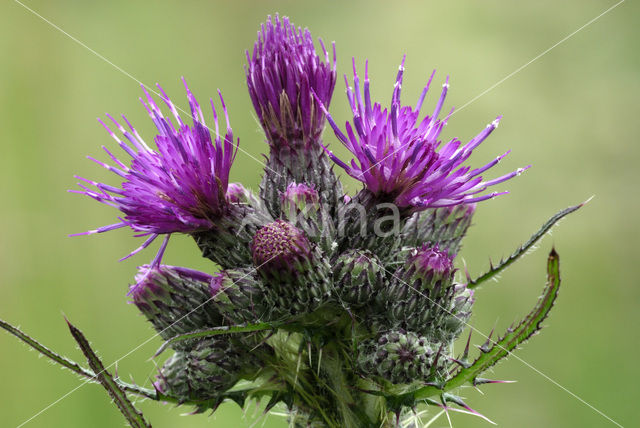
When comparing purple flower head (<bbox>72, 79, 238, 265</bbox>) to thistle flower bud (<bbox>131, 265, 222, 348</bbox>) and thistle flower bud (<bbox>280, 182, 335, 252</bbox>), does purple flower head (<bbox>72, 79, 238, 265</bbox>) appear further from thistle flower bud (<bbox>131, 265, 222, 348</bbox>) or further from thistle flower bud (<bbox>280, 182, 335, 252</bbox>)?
thistle flower bud (<bbox>280, 182, 335, 252</bbox>)

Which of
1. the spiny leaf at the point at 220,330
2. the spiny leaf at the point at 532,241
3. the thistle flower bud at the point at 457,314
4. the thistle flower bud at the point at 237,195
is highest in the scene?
the thistle flower bud at the point at 237,195

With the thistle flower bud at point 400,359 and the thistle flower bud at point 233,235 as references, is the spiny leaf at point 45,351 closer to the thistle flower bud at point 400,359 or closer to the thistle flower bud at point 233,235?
the thistle flower bud at point 233,235

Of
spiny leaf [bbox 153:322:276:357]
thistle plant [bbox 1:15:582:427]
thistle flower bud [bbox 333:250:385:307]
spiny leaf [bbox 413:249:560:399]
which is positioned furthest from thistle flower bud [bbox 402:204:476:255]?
spiny leaf [bbox 153:322:276:357]

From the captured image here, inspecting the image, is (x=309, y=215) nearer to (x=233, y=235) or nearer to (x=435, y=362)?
(x=233, y=235)

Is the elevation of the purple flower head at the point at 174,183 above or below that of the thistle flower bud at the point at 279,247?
above

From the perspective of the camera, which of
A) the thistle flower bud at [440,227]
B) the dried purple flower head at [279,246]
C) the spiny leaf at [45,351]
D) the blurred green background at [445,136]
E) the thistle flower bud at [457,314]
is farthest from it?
the blurred green background at [445,136]

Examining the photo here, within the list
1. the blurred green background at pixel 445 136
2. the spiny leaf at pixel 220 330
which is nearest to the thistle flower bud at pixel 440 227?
the spiny leaf at pixel 220 330

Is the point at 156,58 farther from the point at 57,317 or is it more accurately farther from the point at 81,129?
the point at 57,317
